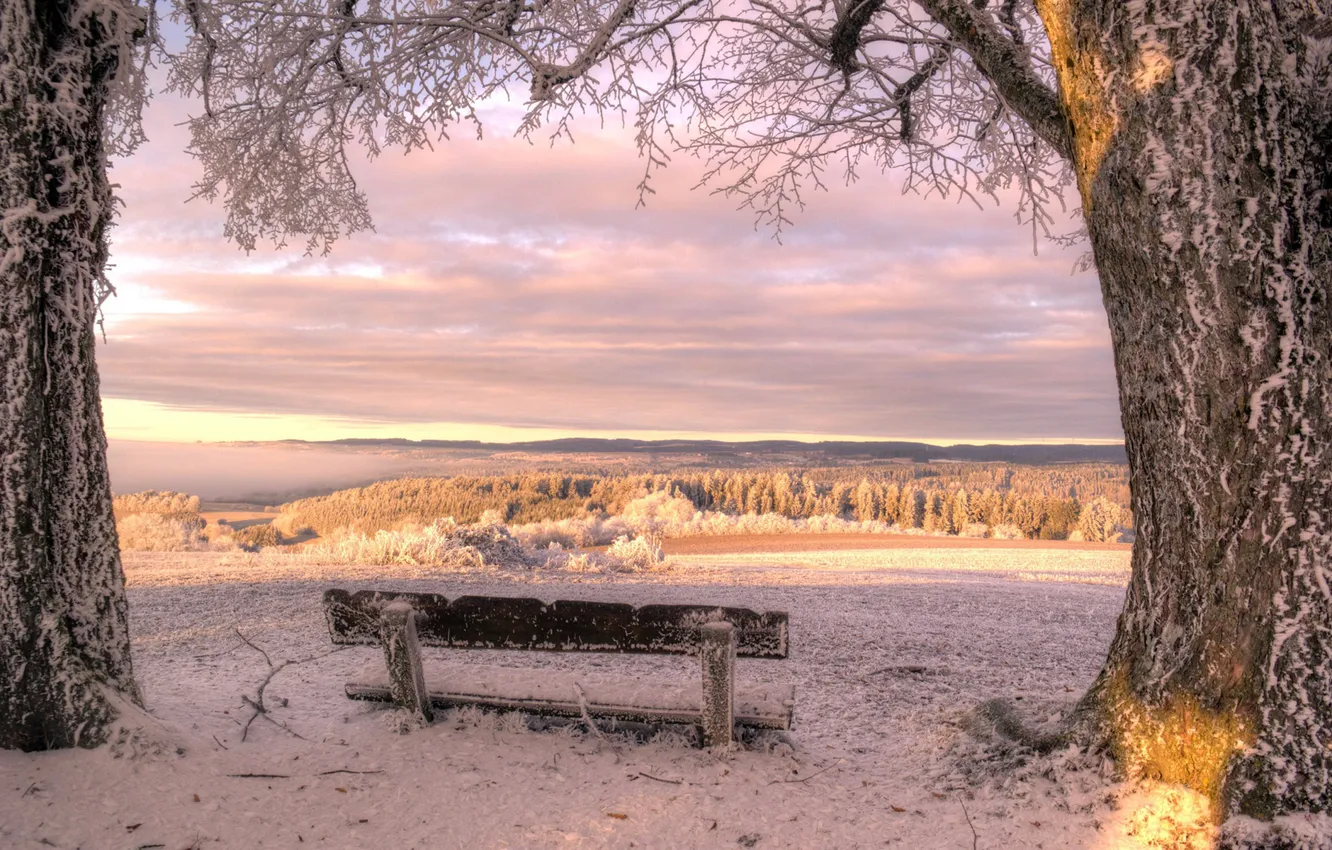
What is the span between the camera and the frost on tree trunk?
4035mm

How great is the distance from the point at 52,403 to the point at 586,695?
329 cm

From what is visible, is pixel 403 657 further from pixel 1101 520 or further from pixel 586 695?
pixel 1101 520

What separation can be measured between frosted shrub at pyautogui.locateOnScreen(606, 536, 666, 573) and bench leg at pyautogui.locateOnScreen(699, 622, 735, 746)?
7029 mm

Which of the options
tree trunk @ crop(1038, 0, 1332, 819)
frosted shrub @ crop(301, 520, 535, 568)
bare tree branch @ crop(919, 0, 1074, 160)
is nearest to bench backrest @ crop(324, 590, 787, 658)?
tree trunk @ crop(1038, 0, 1332, 819)

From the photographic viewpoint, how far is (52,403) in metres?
4.14

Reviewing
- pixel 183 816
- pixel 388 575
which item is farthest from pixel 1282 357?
pixel 388 575

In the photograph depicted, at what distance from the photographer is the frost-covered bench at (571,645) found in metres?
4.42

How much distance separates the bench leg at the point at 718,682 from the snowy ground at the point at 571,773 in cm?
16

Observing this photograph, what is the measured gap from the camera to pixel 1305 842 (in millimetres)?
3246

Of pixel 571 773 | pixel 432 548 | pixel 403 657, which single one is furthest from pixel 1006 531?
pixel 403 657

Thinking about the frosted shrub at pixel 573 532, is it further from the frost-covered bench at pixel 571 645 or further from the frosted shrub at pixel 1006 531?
the frosted shrub at pixel 1006 531

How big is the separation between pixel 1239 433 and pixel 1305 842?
1.70 meters

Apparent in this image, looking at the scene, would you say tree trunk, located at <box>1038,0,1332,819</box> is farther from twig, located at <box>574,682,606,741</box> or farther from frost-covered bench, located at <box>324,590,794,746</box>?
twig, located at <box>574,682,606,741</box>

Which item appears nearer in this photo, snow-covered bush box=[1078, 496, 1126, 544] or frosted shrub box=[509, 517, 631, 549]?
frosted shrub box=[509, 517, 631, 549]
